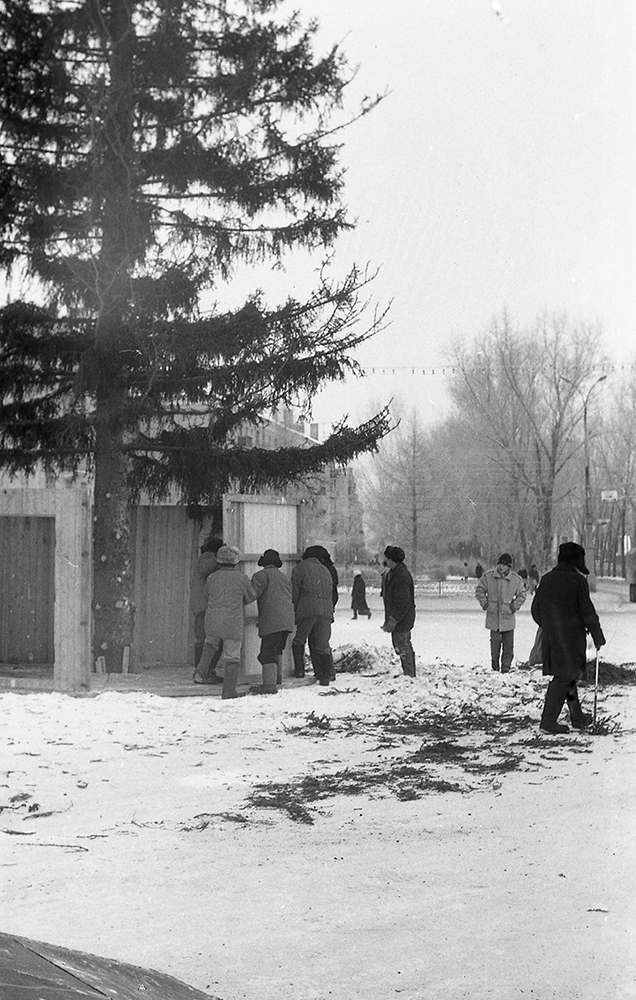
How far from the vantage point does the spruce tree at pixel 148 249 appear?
15383 mm

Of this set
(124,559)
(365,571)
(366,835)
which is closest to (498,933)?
(366,835)

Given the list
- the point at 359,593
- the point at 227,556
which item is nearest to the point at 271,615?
the point at 227,556

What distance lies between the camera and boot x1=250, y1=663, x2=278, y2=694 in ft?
43.3

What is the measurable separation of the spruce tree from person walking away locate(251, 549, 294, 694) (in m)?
2.76

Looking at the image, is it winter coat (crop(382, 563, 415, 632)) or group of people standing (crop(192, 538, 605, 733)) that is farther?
winter coat (crop(382, 563, 415, 632))

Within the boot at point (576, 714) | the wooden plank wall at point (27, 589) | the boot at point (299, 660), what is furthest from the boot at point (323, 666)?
the boot at point (576, 714)

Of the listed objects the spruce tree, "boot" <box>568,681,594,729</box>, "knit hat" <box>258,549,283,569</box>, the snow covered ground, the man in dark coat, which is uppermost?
the spruce tree

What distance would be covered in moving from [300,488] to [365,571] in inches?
1826

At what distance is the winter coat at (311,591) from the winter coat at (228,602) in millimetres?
1196

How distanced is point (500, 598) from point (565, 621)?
4999 millimetres

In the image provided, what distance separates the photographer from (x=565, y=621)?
1072 cm

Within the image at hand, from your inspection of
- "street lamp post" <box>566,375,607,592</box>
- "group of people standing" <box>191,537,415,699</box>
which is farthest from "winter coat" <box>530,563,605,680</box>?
"street lamp post" <box>566,375,607,592</box>

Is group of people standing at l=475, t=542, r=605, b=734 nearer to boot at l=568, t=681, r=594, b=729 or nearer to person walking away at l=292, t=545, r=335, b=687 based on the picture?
boot at l=568, t=681, r=594, b=729

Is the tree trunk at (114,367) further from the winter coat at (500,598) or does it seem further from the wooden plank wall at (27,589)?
the winter coat at (500,598)
